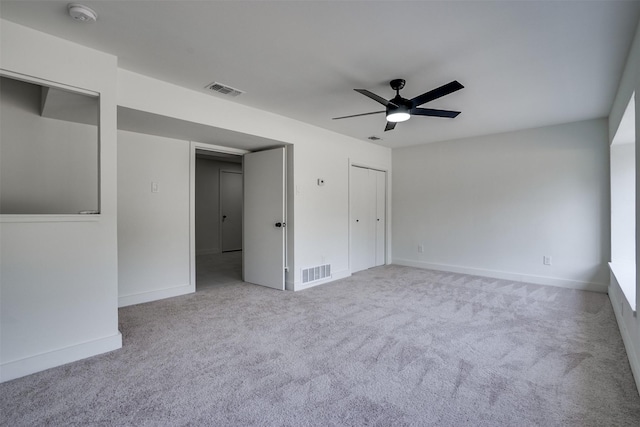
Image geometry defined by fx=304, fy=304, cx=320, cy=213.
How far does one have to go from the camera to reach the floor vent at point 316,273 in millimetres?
4359

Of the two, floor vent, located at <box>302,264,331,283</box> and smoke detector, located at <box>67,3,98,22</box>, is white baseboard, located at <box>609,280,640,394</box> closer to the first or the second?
floor vent, located at <box>302,264,331,283</box>

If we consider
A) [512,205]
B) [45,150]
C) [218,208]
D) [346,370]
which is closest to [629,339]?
[346,370]

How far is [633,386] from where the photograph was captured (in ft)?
6.40

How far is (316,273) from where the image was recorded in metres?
4.52

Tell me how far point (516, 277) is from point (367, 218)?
254cm

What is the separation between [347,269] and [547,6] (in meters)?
4.02

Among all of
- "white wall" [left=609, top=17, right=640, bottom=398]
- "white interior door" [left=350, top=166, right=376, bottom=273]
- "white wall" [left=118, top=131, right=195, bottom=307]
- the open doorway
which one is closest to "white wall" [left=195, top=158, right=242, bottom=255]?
the open doorway

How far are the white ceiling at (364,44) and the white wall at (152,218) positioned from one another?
46.2 inches

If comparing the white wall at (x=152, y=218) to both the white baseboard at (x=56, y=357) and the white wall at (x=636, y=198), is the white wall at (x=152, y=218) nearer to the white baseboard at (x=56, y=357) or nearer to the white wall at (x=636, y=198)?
the white baseboard at (x=56, y=357)

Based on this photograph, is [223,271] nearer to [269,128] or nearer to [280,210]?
[280,210]

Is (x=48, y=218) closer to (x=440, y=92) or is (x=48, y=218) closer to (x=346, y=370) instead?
(x=346, y=370)

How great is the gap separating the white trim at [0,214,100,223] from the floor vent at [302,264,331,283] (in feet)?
8.66

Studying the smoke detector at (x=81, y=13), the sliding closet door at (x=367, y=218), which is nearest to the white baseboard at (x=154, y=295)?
the sliding closet door at (x=367, y=218)

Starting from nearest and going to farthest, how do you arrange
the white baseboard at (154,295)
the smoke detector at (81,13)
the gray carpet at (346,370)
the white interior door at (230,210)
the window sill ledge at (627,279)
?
1. the gray carpet at (346,370)
2. the smoke detector at (81,13)
3. the window sill ledge at (627,279)
4. the white baseboard at (154,295)
5. the white interior door at (230,210)
